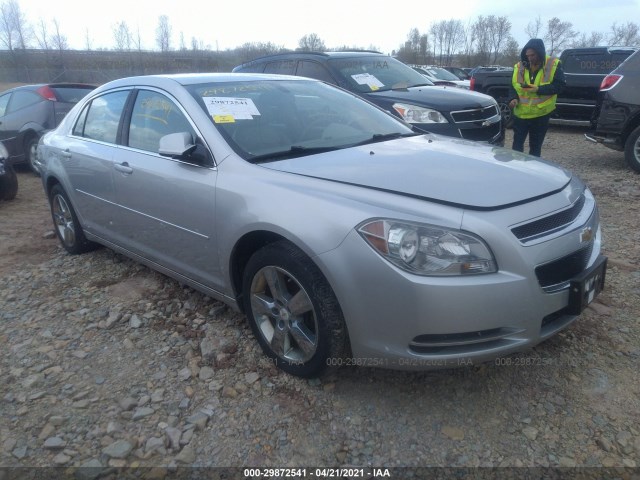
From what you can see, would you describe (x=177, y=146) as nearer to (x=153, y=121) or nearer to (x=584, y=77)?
(x=153, y=121)

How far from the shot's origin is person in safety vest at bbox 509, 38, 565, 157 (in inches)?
227

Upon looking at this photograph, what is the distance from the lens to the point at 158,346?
322cm

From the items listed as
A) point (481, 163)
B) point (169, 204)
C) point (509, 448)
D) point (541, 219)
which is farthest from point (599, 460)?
point (169, 204)

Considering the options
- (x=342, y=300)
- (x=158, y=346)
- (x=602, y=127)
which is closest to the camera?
(x=342, y=300)

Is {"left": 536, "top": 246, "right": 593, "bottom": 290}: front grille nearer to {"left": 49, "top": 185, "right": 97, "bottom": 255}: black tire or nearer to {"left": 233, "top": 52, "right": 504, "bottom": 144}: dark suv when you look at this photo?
{"left": 233, "top": 52, "right": 504, "bottom": 144}: dark suv

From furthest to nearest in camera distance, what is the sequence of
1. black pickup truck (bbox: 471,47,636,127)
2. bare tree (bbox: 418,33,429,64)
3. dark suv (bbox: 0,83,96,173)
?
bare tree (bbox: 418,33,429,64) → black pickup truck (bbox: 471,47,636,127) → dark suv (bbox: 0,83,96,173)

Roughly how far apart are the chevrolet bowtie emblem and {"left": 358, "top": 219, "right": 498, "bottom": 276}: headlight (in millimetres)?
606

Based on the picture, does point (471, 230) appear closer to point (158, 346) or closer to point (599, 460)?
point (599, 460)

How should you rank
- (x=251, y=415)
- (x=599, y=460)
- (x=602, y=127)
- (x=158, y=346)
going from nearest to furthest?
(x=599, y=460) < (x=251, y=415) < (x=158, y=346) < (x=602, y=127)

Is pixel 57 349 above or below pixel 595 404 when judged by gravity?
below

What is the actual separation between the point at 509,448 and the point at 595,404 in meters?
0.56

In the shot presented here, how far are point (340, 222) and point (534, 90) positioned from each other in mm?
4467

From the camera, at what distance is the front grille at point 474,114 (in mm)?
6054

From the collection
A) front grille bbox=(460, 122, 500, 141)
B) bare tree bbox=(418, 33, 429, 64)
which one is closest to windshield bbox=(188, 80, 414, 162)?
front grille bbox=(460, 122, 500, 141)
